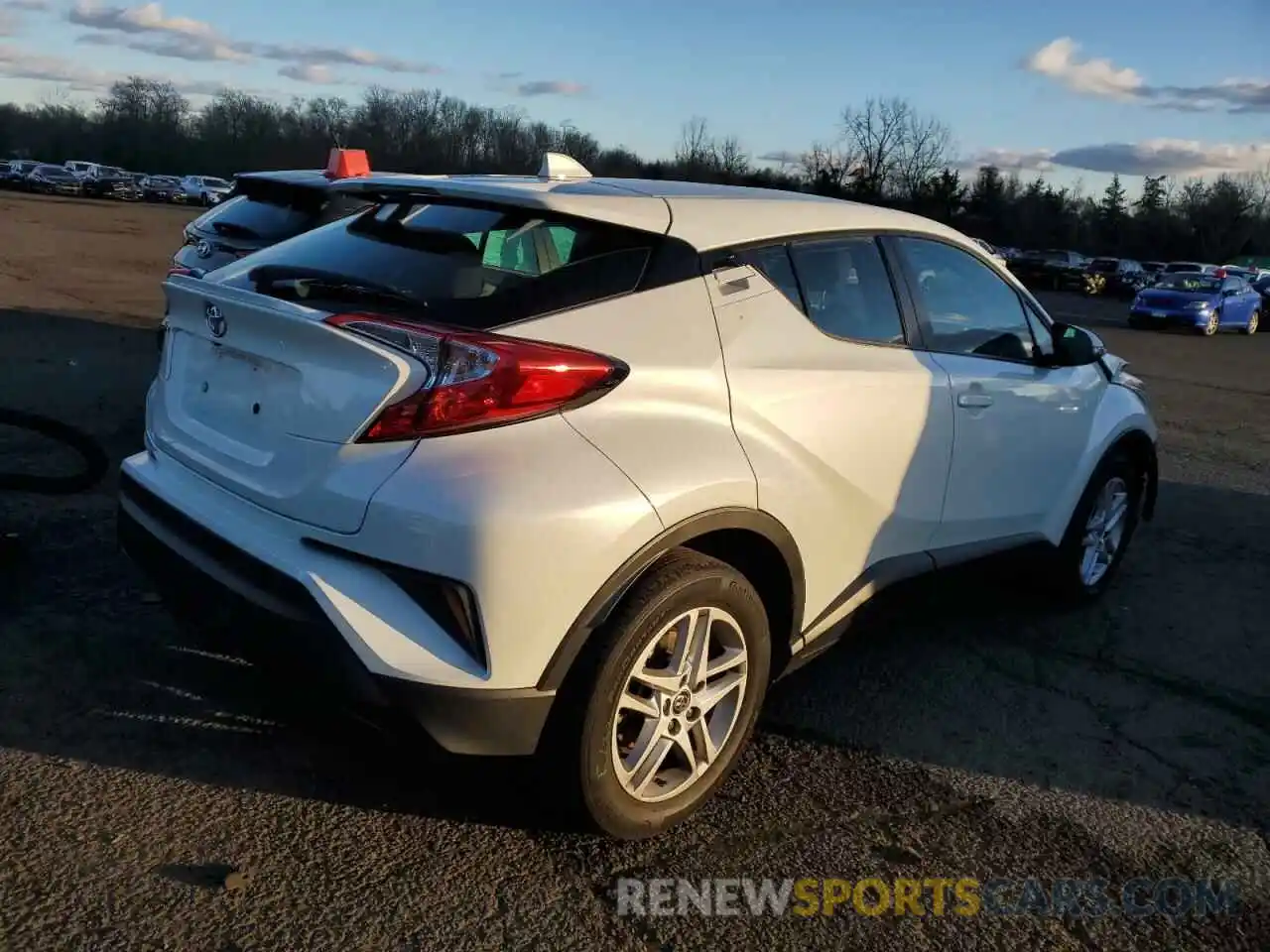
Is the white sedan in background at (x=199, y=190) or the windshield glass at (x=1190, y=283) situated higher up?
the windshield glass at (x=1190, y=283)

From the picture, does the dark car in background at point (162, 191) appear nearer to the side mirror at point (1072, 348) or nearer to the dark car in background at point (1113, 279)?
the dark car in background at point (1113, 279)

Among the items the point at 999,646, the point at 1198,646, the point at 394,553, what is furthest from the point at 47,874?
the point at 1198,646

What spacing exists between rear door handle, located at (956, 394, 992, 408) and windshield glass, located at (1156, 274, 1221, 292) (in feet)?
84.9

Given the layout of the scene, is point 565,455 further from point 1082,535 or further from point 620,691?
point 1082,535

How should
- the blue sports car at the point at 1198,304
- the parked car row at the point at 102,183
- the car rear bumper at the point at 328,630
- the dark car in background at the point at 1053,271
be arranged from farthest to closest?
1. the parked car row at the point at 102,183
2. the dark car in background at the point at 1053,271
3. the blue sports car at the point at 1198,304
4. the car rear bumper at the point at 328,630

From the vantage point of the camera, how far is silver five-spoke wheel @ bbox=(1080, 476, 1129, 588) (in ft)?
16.8

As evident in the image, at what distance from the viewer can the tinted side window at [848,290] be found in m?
3.53

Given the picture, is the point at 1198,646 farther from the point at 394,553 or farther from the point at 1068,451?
the point at 394,553

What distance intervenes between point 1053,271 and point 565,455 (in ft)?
144

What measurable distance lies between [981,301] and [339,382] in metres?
2.72

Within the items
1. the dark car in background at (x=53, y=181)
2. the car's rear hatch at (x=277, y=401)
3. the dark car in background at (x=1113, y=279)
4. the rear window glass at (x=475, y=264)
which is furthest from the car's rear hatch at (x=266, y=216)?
the dark car in background at (x=53, y=181)

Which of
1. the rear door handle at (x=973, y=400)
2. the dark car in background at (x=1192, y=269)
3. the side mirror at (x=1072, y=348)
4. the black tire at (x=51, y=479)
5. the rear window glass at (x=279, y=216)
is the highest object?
the rear window glass at (x=279, y=216)

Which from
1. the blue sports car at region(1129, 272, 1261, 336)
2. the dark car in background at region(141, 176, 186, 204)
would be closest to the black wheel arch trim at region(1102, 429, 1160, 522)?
the blue sports car at region(1129, 272, 1261, 336)

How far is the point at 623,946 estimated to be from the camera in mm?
2650
